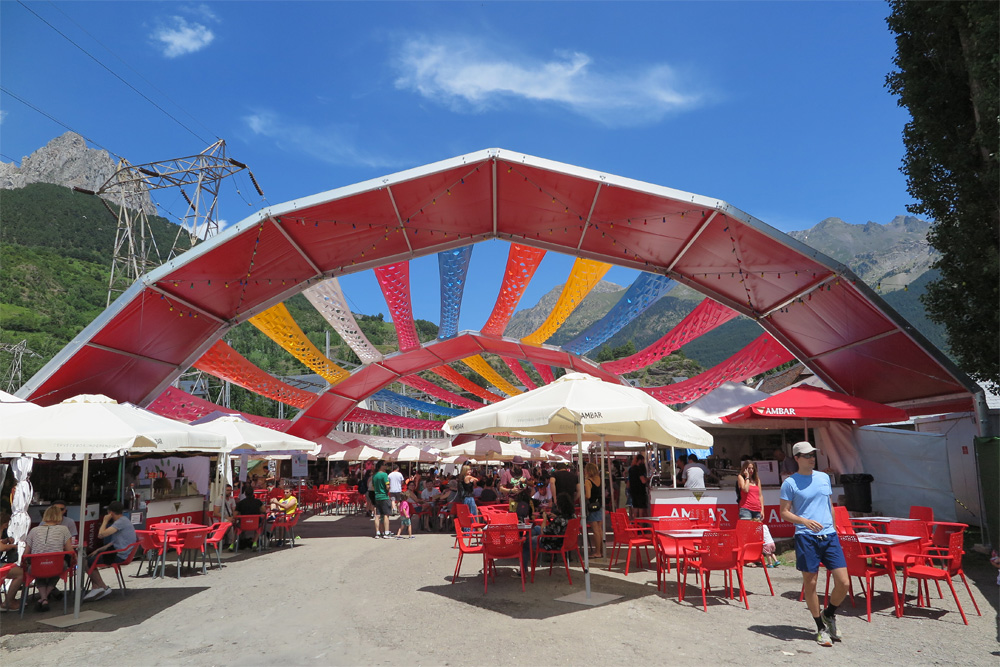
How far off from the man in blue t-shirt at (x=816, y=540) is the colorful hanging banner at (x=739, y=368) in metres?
8.85

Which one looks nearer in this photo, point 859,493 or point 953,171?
point 953,171

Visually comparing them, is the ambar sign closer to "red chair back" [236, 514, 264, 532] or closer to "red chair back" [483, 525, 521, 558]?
"red chair back" [483, 525, 521, 558]

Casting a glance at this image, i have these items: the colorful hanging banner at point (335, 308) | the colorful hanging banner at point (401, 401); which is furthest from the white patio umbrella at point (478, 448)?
the colorful hanging banner at point (401, 401)

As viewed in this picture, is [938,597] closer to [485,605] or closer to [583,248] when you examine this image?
[485,605]

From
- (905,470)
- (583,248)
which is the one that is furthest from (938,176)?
(583,248)

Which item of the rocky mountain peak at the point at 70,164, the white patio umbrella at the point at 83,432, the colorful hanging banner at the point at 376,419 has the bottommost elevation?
the white patio umbrella at the point at 83,432

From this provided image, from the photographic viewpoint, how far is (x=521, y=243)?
12.4 metres

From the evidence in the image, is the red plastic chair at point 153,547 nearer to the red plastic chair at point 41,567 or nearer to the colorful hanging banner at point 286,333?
the red plastic chair at point 41,567

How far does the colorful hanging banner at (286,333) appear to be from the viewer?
543 inches

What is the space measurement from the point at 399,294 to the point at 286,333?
2.63 meters

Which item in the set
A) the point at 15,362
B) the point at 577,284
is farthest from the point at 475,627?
the point at 15,362

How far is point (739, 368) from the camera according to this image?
15.2 meters

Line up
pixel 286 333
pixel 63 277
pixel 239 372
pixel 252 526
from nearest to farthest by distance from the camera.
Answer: pixel 252 526, pixel 286 333, pixel 239 372, pixel 63 277

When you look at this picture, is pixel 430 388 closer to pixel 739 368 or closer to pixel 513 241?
pixel 739 368
